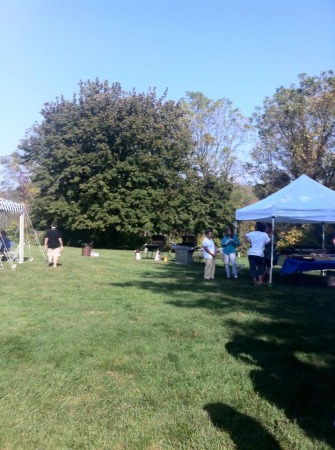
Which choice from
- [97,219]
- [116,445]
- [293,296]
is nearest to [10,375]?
[116,445]

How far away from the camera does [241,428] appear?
10.8ft

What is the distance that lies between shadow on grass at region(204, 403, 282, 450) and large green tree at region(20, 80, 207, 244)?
84.5 ft

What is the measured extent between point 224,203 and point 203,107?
11.8 meters

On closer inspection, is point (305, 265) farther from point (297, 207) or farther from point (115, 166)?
point (115, 166)

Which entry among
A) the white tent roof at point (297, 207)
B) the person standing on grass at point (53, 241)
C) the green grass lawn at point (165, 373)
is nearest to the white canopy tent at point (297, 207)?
the white tent roof at point (297, 207)

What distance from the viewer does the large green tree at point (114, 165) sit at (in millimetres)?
29531

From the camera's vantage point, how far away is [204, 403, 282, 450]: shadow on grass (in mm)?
3076

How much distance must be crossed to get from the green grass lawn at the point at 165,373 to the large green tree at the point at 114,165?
21.4 m

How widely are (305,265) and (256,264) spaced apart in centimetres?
132

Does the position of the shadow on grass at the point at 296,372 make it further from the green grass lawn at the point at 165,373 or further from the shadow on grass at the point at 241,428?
the shadow on grass at the point at 241,428

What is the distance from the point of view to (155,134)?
3031cm

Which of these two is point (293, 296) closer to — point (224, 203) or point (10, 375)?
point (10, 375)

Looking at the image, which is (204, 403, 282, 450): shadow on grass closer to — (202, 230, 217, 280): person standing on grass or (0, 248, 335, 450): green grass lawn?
(0, 248, 335, 450): green grass lawn

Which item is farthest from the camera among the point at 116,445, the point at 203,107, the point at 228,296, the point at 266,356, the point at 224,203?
the point at 203,107
